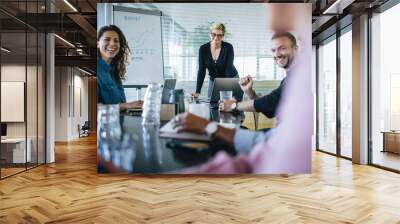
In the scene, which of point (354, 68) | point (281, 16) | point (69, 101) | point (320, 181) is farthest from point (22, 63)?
point (69, 101)

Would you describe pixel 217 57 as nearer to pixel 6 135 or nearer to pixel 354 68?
pixel 354 68

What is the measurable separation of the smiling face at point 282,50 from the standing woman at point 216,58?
26.4 inches

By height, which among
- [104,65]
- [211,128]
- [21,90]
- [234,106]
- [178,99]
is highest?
[104,65]

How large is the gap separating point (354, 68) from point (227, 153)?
12.4 feet

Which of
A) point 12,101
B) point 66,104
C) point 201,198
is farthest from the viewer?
point 66,104

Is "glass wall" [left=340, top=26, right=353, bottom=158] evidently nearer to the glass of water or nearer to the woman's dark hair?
the glass of water

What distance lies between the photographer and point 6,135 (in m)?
7.00

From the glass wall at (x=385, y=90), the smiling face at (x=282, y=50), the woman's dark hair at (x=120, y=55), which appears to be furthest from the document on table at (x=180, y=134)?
the glass wall at (x=385, y=90)

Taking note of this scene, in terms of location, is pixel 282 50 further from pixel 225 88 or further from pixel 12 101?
pixel 12 101

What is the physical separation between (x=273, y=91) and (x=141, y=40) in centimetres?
225

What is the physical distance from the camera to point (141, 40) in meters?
6.04

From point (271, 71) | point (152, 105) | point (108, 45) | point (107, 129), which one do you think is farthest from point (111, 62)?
point (271, 71)

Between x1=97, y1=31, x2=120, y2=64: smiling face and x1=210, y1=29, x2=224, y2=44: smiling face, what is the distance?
5.00 feet

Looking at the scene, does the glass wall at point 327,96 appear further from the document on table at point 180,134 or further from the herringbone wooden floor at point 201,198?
the document on table at point 180,134
